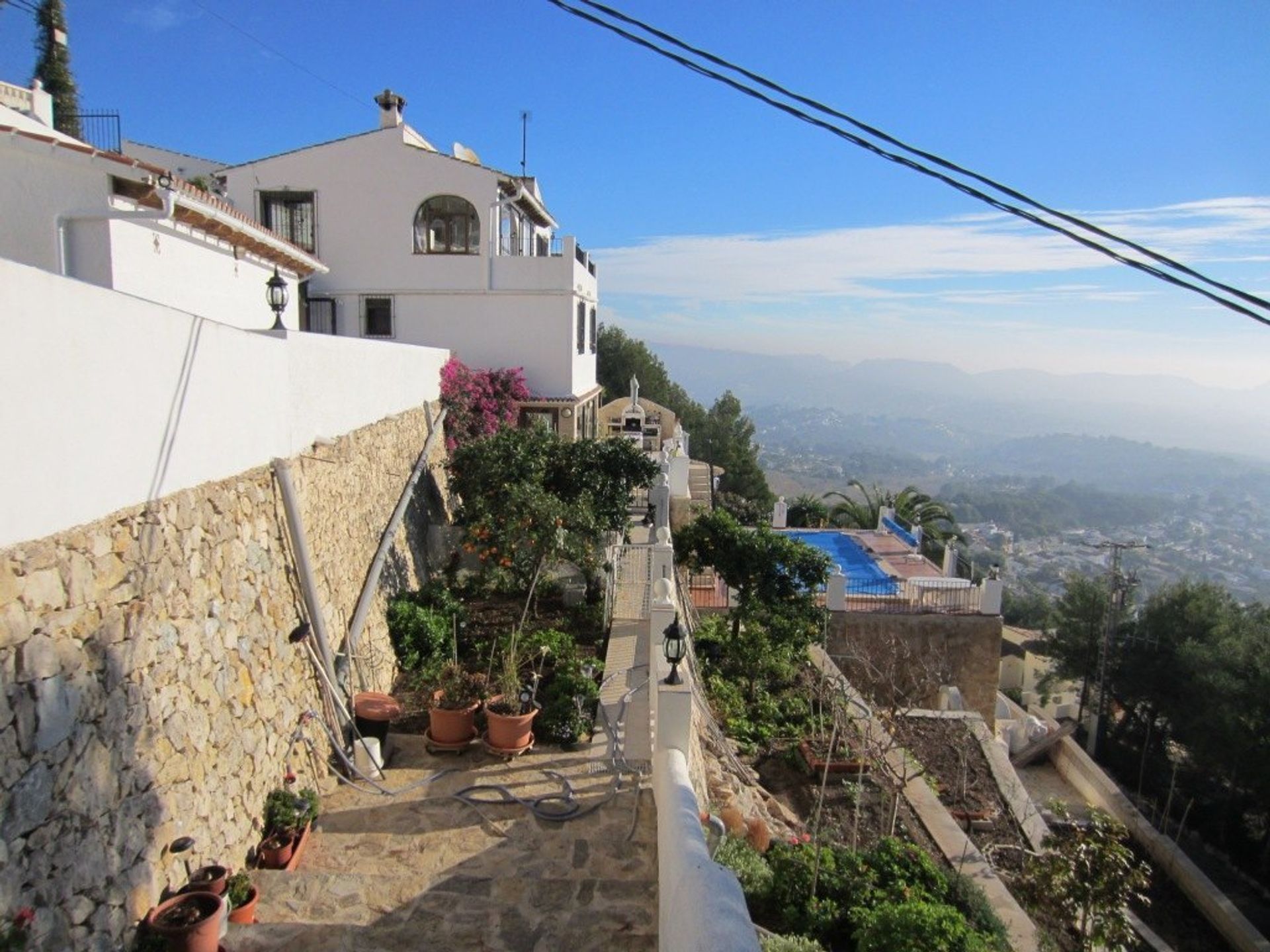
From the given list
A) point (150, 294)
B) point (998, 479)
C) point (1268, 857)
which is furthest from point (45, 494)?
point (998, 479)

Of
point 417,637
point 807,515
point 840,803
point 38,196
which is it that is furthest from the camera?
point 807,515

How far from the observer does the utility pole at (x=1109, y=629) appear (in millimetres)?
23828

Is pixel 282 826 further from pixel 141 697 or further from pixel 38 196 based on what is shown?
pixel 38 196

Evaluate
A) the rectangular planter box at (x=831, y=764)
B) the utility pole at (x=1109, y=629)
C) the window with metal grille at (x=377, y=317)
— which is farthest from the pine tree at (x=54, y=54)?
the utility pole at (x=1109, y=629)

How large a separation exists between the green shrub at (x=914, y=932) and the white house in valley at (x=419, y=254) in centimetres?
1617

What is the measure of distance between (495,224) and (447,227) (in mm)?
1326

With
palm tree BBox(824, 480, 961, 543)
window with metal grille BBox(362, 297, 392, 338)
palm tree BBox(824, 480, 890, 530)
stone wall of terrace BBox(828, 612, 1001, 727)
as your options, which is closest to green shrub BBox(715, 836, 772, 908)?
stone wall of terrace BBox(828, 612, 1001, 727)

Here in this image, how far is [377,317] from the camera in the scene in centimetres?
2109

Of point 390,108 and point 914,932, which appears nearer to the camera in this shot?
point 914,932

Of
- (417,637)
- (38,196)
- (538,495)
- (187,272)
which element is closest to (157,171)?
(38,196)

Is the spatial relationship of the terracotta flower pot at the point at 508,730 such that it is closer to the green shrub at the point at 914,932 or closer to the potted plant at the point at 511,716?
the potted plant at the point at 511,716

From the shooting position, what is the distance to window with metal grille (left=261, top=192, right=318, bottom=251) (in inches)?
813

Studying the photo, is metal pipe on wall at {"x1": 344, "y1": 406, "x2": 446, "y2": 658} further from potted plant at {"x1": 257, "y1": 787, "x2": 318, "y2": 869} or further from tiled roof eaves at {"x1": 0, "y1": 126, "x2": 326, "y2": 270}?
tiled roof eaves at {"x1": 0, "y1": 126, "x2": 326, "y2": 270}

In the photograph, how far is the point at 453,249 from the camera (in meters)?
20.9
